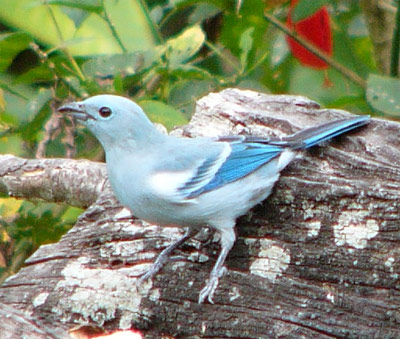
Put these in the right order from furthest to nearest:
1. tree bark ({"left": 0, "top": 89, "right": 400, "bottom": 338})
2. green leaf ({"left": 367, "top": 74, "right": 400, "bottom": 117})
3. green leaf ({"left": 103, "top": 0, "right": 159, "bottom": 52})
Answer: green leaf ({"left": 103, "top": 0, "right": 159, "bottom": 52}) → green leaf ({"left": 367, "top": 74, "right": 400, "bottom": 117}) → tree bark ({"left": 0, "top": 89, "right": 400, "bottom": 338})

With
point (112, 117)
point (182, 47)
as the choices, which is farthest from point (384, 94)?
point (112, 117)

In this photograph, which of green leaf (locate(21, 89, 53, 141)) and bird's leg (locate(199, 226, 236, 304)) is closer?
bird's leg (locate(199, 226, 236, 304))

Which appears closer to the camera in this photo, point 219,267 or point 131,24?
point 219,267

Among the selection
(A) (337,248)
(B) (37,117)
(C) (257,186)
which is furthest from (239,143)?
(B) (37,117)

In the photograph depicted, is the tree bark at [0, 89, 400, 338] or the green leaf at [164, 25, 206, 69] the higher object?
the green leaf at [164, 25, 206, 69]

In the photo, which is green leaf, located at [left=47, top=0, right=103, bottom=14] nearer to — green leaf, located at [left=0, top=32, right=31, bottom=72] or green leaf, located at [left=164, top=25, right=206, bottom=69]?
green leaf, located at [left=0, top=32, right=31, bottom=72]

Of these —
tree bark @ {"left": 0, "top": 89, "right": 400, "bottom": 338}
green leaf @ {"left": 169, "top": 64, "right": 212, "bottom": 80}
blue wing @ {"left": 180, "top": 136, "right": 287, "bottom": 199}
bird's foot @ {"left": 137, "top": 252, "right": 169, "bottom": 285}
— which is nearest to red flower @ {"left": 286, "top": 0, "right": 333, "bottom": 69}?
green leaf @ {"left": 169, "top": 64, "right": 212, "bottom": 80}

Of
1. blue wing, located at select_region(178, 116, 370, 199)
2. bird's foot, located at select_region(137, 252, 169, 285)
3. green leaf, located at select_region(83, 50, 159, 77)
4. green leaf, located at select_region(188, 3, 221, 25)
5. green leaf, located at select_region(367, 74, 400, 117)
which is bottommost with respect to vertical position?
green leaf, located at select_region(367, 74, 400, 117)

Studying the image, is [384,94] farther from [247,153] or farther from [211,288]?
[211,288]
